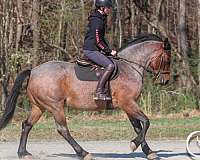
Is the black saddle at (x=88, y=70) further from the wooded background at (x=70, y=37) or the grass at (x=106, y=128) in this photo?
the wooded background at (x=70, y=37)

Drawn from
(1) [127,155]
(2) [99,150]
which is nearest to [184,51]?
(2) [99,150]

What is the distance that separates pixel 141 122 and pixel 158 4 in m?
21.9

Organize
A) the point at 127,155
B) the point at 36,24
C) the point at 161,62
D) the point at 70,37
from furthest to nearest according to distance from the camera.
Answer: the point at 70,37, the point at 36,24, the point at 127,155, the point at 161,62

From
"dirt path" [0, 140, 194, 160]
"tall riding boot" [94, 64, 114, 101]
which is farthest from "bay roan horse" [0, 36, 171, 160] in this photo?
"dirt path" [0, 140, 194, 160]

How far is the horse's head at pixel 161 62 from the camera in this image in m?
13.0

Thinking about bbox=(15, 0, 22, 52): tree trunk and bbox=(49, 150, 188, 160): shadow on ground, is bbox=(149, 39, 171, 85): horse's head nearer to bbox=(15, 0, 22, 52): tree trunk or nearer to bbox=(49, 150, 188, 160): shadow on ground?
bbox=(49, 150, 188, 160): shadow on ground

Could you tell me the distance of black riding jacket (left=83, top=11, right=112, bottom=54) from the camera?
1246 centimetres

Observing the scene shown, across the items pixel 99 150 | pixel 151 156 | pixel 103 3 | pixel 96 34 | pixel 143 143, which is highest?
pixel 103 3

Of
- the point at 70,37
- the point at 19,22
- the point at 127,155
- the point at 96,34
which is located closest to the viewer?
the point at 96,34

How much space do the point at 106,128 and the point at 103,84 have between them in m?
7.43

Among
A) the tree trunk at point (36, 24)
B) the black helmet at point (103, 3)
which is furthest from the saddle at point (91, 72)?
the tree trunk at point (36, 24)

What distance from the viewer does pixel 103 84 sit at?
12398 mm

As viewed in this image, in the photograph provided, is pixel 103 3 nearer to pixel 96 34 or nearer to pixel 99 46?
pixel 96 34

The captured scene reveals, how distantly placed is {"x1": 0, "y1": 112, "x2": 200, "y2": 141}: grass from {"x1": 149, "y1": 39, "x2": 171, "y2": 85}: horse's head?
14.8 feet
